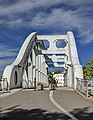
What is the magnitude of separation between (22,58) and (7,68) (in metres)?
8.79

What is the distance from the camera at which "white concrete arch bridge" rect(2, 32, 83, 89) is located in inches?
1363

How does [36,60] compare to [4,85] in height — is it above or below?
above

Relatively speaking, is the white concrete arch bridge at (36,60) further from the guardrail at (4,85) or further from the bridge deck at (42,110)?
the bridge deck at (42,110)

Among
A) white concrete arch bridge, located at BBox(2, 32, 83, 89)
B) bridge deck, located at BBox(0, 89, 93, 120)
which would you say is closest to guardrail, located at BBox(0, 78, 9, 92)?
white concrete arch bridge, located at BBox(2, 32, 83, 89)

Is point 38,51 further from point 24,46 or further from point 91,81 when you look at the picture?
point 91,81

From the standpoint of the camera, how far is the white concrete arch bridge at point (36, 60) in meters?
34.6

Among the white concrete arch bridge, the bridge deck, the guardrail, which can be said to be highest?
the white concrete arch bridge

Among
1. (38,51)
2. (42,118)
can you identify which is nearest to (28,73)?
(38,51)

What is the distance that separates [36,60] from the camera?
65.8 metres

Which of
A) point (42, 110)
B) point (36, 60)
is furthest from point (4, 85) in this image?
point (36, 60)

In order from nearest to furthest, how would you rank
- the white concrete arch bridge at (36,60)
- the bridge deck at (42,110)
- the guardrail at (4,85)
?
the bridge deck at (42,110) → the guardrail at (4,85) → the white concrete arch bridge at (36,60)

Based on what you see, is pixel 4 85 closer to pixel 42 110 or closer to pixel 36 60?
pixel 42 110

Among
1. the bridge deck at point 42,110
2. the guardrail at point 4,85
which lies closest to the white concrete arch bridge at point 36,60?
the guardrail at point 4,85

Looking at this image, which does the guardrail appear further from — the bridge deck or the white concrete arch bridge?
the bridge deck
